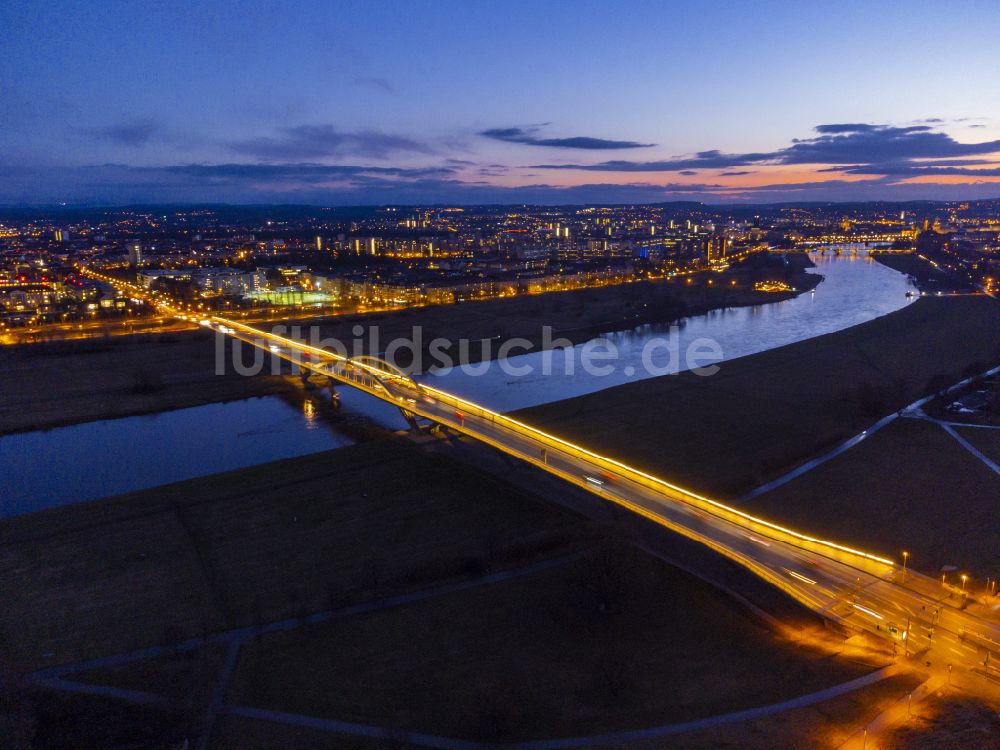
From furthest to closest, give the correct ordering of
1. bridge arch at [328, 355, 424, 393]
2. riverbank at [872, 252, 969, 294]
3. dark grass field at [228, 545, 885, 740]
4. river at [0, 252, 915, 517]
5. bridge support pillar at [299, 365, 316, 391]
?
riverbank at [872, 252, 969, 294] < bridge support pillar at [299, 365, 316, 391] < bridge arch at [328, 355, 424, 393] < river at [0, 252, 915, 517] < dark grass field at [228, 545, 885, 740]

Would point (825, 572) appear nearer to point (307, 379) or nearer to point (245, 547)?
point (245, 547)

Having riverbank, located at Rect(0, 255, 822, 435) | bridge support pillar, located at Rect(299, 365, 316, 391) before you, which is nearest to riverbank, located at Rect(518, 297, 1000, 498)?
bridge support pillar, located at Rect(299, 365, 316, 391)

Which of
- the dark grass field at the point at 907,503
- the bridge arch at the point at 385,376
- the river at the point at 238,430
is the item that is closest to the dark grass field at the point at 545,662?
the dark grass field at the point at 907,503

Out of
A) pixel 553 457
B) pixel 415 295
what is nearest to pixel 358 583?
pixel 553 457

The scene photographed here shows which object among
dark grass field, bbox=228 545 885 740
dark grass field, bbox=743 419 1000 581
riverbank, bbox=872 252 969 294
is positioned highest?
riverbank, bbox=872 252 969 294

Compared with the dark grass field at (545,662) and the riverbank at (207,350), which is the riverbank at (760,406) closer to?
the dark grass field at (545,662)

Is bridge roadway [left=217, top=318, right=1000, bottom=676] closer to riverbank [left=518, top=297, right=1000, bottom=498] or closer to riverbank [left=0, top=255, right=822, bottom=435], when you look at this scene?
riverbank [left=518, top=297, right=1000, bottom=498]
